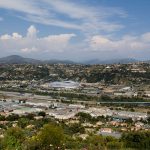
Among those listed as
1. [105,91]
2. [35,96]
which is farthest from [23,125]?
[105,91]

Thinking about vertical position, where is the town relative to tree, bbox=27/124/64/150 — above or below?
below

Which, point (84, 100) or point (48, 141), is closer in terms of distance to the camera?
point (48, 141)

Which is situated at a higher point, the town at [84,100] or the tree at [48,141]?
the tree at [48,141]

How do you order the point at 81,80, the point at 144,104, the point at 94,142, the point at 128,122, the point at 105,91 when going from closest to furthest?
the point at 94,142 → the point at 128,122 → the point at 144,104 → the point at 105,91 → the point at 81,80

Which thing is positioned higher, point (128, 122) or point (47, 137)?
point (47, 137)

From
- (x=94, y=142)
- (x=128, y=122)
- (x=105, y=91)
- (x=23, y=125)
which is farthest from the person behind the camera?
(x=105, y=91)

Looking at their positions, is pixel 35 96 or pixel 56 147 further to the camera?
pixel 35 96

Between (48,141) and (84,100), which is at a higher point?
(48,141)

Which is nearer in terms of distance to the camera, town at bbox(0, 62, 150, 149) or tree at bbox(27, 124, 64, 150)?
tree at bbox(27, 124, 64, 150)

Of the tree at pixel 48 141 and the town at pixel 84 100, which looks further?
the town at pixel 84 100

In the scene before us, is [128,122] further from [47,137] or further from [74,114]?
[47,137]
